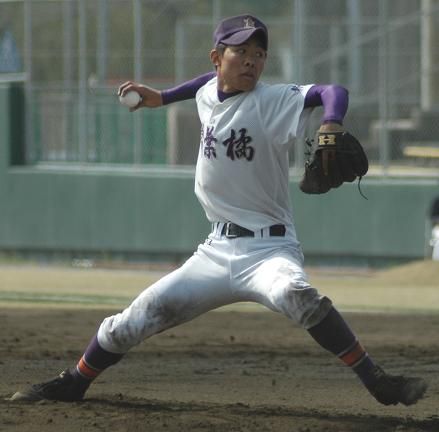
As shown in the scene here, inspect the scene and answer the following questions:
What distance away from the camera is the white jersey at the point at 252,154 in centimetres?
547

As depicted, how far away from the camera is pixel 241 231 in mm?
5523

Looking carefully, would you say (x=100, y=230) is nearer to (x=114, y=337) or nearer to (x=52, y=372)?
(x=52, y=372)

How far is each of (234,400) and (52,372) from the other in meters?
1.34

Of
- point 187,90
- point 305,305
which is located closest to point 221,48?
point 187,90

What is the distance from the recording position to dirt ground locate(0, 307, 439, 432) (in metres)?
5.54

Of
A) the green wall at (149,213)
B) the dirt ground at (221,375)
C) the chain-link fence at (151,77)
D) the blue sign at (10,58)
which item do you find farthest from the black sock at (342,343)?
the blue sign at (10,58)

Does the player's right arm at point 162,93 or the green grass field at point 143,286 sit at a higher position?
the player's right arm at point 162,93

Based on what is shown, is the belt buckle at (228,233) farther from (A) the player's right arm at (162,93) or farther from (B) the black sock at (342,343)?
(A) the player's right arm at (162,93)

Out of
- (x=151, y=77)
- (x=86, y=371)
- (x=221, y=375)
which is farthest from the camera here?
(x=151, y=77)

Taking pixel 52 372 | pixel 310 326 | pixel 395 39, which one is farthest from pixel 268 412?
pixel 395 39

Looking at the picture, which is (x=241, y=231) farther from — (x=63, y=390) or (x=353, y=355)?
(x=63, y=390)

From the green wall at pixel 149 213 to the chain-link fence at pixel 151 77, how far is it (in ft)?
1.12

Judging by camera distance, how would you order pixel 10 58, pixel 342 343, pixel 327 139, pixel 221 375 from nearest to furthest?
1. pixel 327 139
2. pixel 342 343
3. pixel 221 375
4. pixel 10 58

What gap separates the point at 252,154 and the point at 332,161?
1.21 ft
